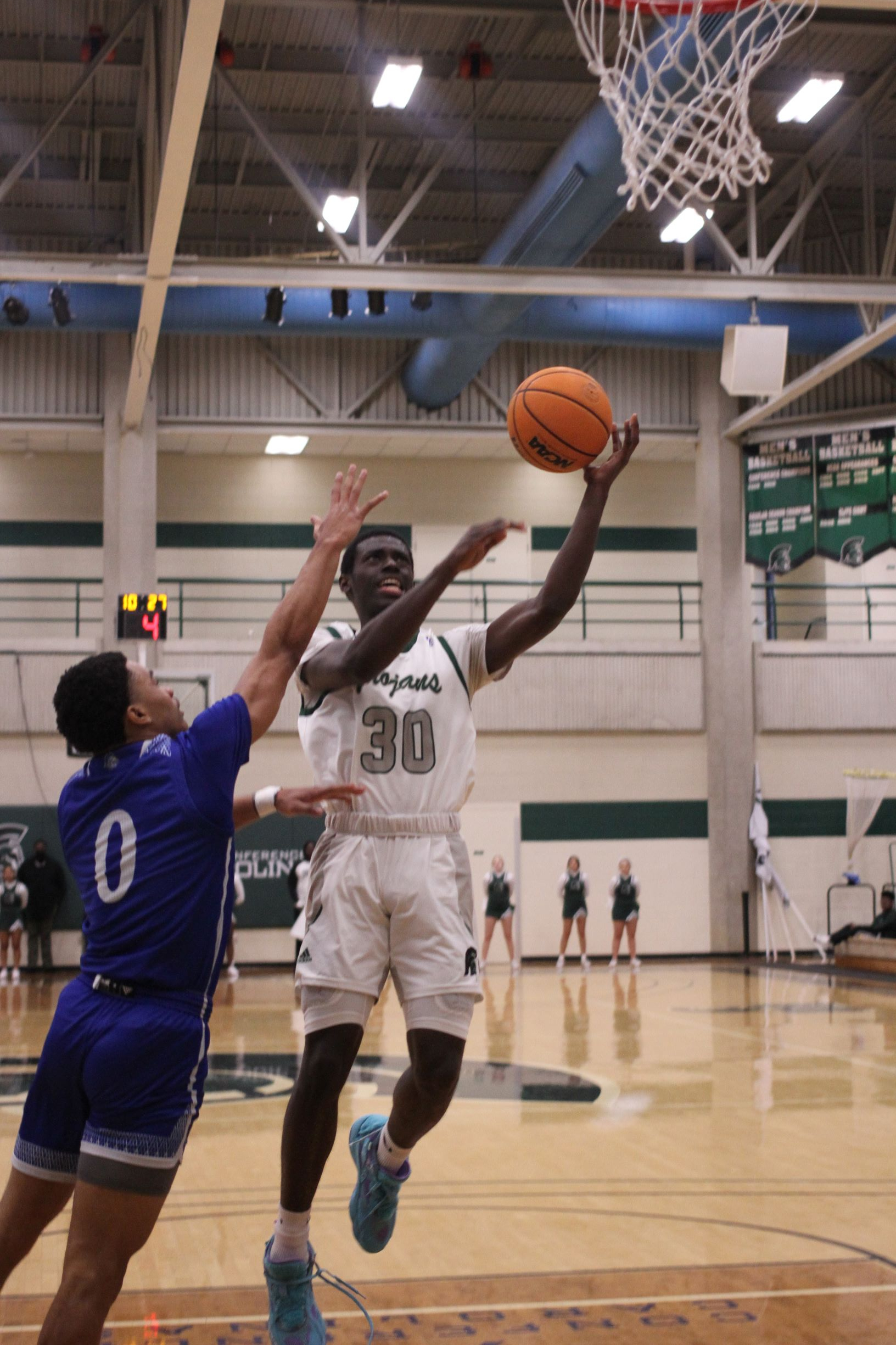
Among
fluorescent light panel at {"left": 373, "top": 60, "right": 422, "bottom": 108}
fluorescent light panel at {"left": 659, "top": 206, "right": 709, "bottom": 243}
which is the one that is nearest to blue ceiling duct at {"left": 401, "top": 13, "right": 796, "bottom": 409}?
fluorescent light panel at {"left": 659, "top": 206, "right": 709, "bottom": 243}

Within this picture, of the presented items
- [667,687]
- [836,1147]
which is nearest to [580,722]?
[667,687]

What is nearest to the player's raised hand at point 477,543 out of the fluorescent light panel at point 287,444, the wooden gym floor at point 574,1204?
the wooden gym floor at point 574,1204

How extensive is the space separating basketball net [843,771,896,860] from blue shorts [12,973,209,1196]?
19284 millimetres

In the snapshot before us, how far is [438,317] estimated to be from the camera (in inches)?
719

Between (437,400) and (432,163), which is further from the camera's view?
(437,400)

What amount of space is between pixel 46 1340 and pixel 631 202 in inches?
334

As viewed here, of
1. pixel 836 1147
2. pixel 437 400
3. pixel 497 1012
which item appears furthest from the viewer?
pixel 437 400

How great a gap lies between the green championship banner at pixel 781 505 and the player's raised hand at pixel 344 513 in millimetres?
18171

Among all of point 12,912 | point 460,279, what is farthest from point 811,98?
point 12,912

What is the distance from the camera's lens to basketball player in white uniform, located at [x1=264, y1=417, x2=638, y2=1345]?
13.8 ft

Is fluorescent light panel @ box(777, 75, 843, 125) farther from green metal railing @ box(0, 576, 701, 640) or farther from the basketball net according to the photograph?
the basketball net

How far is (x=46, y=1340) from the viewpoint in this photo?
123 inches

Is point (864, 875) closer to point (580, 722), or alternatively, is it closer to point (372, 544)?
point (580, 722)

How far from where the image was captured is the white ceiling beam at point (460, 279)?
1461cm
